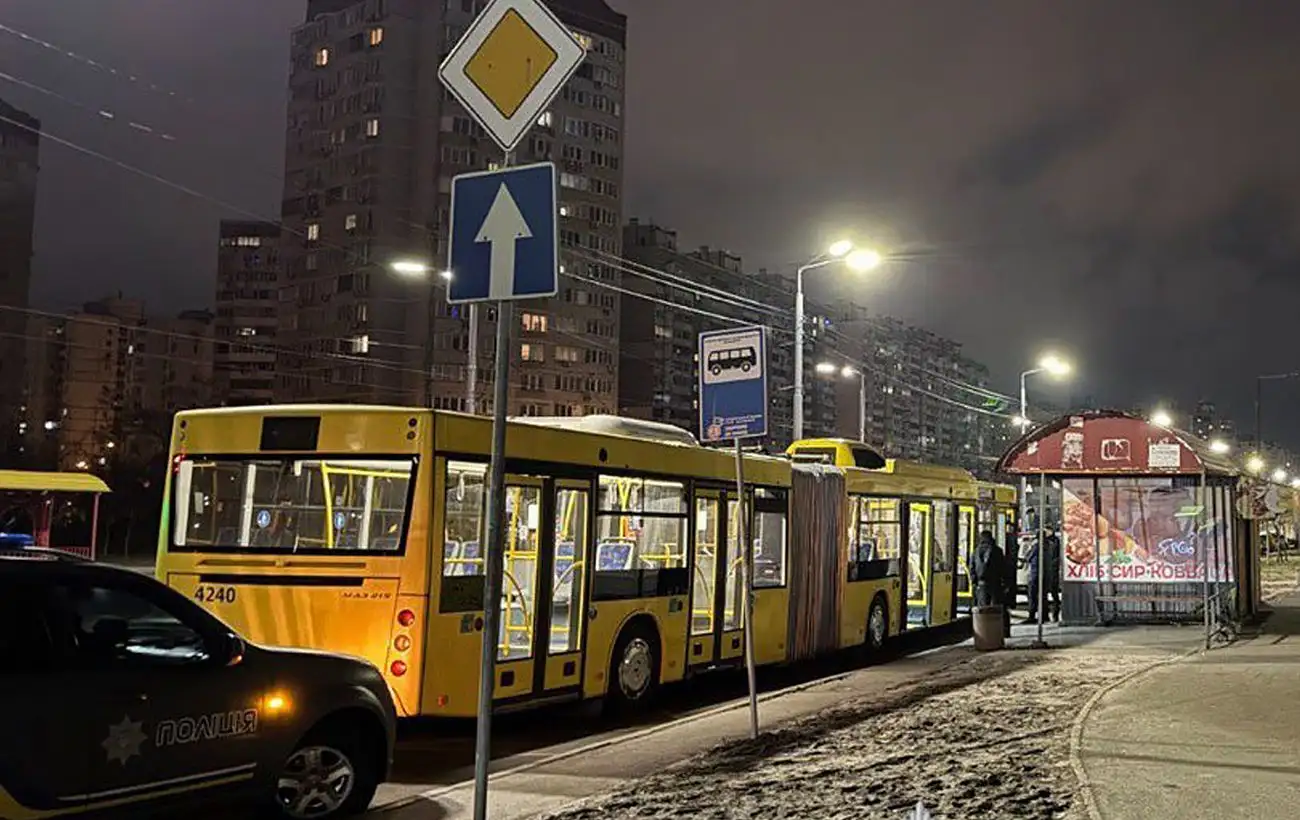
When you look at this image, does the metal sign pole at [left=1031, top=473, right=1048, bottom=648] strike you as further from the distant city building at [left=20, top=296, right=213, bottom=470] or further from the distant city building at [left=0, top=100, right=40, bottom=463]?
the distant city building at [left=20, top=296, right=213, bottom=470]

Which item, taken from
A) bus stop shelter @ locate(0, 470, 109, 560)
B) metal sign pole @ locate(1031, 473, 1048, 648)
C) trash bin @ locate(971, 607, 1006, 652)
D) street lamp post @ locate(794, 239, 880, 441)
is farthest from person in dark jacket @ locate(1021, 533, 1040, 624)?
bus stop shelter @ locate(0, 470, 109, 560)

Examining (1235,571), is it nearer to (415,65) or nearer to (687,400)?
(415,65)

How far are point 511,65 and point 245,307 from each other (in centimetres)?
11273

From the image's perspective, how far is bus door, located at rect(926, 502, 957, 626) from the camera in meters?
20.6

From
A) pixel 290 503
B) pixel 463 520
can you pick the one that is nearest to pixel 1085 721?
pixel 463 520

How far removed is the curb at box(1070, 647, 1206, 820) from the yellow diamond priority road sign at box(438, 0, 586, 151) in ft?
15.6

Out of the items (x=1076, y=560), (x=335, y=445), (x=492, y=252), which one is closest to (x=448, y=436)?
(x=335, y=445)

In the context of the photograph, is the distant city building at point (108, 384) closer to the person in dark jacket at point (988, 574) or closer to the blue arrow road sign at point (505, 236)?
the person in dark jacket at point (988, 574)

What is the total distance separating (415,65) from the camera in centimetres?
8319

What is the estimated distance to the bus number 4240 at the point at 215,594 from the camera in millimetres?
10523

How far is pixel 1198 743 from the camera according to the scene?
9273 mm

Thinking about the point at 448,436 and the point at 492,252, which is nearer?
the point at 492,252

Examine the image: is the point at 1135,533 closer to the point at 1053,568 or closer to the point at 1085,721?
the point at 1053,568

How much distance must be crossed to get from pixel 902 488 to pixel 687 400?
292ft
